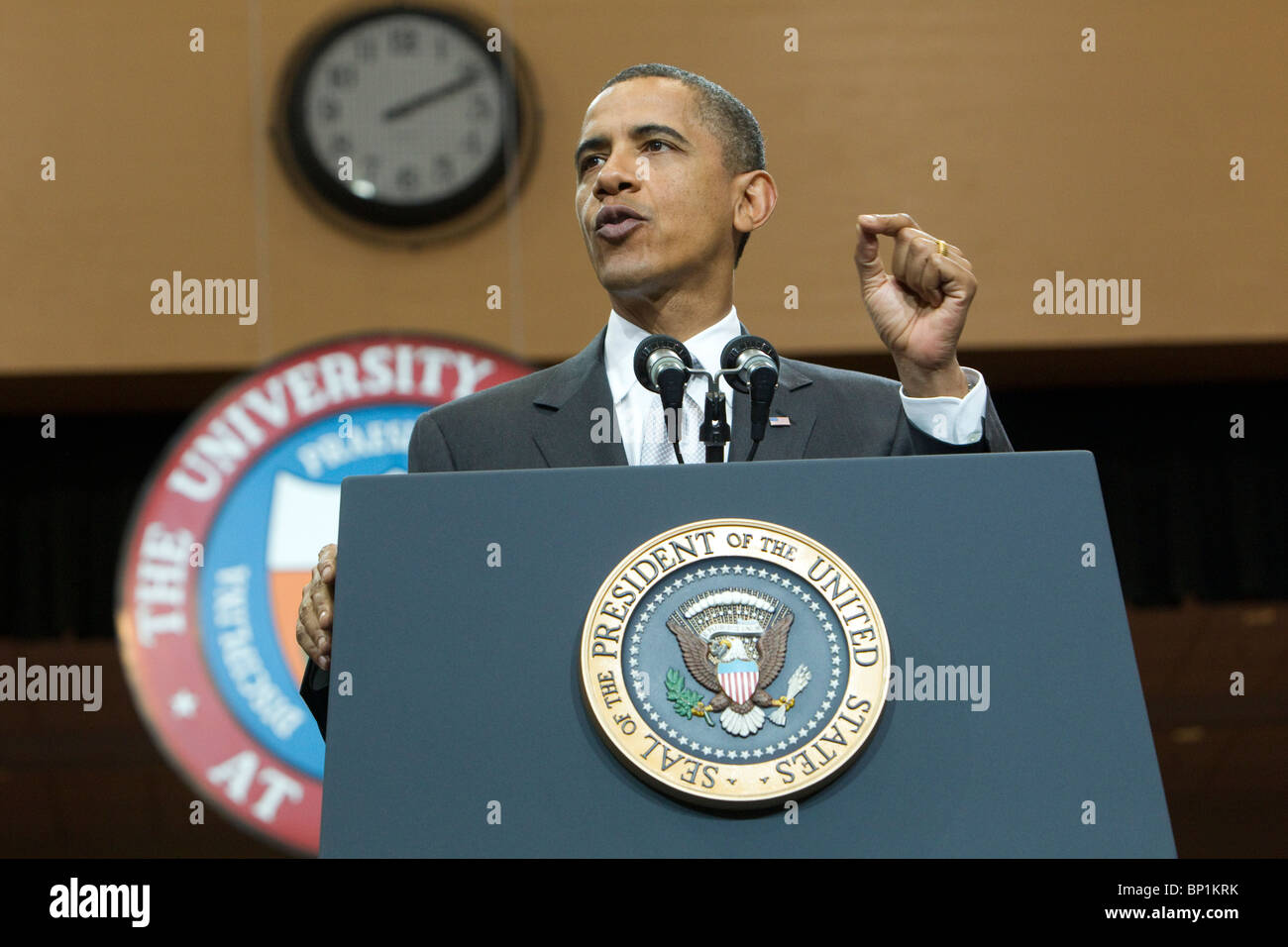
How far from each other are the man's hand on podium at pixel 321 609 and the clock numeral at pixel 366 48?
123 inches

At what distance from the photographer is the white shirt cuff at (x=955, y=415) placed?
1.43m

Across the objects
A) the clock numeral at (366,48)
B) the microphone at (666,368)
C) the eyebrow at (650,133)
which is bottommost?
the microphone at (666,368)

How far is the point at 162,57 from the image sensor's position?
4.32 meters

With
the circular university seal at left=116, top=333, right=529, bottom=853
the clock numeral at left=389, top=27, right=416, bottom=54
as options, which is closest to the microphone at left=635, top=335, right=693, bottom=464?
the circular university seal at left=116, top=333, right=529, bottom=853

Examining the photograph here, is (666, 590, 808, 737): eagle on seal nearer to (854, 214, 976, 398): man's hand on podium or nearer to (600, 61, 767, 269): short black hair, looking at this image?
(854, 214, 976, 398): man's hand on podium

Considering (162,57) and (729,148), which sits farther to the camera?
(162,57)

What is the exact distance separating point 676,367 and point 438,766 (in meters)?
0.41

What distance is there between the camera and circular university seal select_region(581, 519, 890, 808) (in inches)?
43.8

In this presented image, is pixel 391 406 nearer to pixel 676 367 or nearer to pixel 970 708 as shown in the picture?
pixel 676 367

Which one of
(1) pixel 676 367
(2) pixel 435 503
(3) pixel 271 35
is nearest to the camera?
(2) pixel 435 503

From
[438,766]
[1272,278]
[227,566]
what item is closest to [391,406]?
[227,566]

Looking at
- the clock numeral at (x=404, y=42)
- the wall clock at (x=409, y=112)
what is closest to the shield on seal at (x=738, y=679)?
the wall clock at (x=409, y=112)

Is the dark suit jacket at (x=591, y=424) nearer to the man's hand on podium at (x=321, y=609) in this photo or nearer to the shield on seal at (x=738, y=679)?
the man's hand on podium at (x=321, y=609)

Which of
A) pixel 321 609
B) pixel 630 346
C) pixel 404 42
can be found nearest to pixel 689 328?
pixel 630 346
